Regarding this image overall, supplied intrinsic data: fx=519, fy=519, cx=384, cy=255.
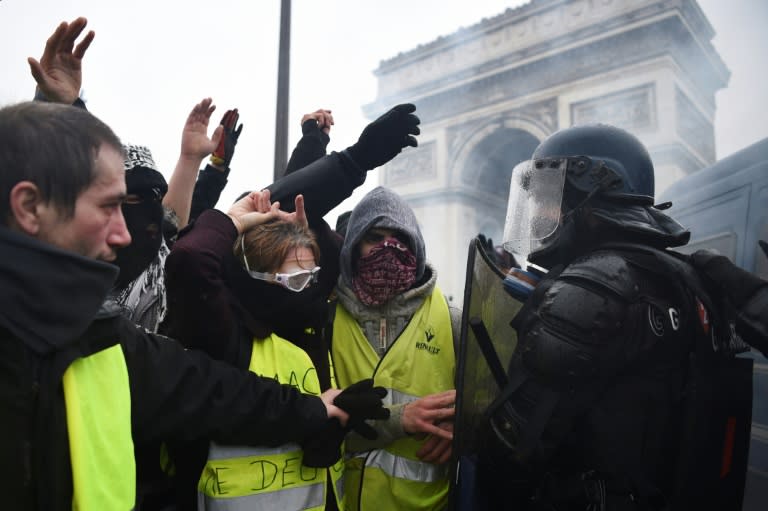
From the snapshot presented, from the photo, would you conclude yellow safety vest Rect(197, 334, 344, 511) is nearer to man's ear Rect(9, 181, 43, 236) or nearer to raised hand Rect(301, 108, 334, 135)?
man's ear Rect(9, 181, 43, 236)

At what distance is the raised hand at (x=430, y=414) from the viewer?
5.24 ft

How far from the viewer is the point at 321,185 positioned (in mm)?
1960

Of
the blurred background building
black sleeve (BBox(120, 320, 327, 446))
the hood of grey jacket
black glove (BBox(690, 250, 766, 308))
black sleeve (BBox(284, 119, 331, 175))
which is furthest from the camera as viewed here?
the blurred background building

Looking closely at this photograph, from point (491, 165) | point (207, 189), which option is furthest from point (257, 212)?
point (491, 165)

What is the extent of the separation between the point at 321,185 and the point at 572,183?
892 mm

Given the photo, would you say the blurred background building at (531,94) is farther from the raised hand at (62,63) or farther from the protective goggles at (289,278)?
the raised hand at (62,63)

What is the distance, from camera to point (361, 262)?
6.31 feet

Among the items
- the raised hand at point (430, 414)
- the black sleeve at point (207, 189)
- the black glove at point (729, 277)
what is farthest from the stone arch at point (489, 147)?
the raised hand at point (430, 414)

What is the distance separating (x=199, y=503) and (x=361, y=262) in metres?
0.93

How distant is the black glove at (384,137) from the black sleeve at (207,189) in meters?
0.83

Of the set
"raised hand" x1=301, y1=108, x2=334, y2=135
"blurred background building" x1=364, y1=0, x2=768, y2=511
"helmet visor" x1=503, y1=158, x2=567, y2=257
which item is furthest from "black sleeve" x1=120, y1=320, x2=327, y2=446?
"blurred background building" x1=364, y1=0, x2=768, y2=511

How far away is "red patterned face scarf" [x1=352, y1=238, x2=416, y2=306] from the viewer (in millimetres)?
1856

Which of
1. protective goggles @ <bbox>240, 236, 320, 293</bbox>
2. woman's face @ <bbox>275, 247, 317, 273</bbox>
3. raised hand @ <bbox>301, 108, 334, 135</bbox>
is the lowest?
protective goggles @ <bbox>240, 236, 320, 293</bbox>

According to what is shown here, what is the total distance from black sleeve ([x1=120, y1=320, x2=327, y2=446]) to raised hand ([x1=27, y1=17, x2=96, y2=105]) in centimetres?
84
